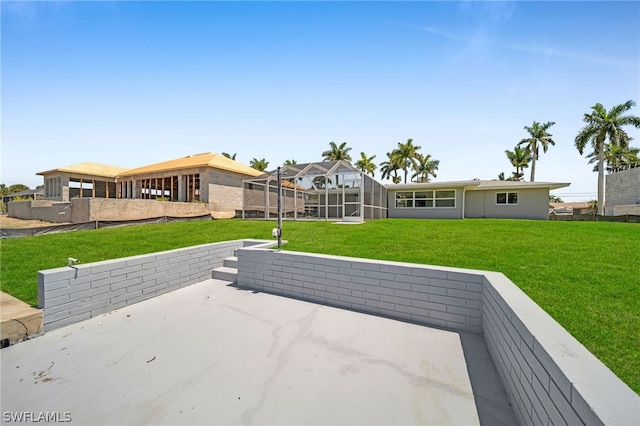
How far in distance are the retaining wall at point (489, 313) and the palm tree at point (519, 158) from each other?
34.5 metres

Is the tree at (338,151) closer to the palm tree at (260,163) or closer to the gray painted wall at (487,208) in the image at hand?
the palm tree at (260,163)

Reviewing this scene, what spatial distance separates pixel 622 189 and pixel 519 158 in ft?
34.5

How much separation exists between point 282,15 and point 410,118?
5.07 meters

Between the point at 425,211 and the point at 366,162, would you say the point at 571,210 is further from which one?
the point at 425,211

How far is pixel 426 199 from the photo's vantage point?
53.3ft

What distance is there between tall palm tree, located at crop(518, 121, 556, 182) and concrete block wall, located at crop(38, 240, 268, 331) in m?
34.5

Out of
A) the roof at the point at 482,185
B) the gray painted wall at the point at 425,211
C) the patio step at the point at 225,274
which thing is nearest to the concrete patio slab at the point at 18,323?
the patio step at the point at 225,274

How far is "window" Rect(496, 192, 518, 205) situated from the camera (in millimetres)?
15961

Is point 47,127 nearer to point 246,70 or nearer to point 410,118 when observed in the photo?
point 246,70

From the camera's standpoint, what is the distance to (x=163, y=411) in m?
1.97

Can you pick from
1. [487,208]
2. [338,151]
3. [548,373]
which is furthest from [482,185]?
[338,151]

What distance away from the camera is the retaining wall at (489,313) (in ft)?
3.54

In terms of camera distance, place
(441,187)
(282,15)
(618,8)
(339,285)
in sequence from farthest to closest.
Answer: (441,187)
(282,15)
(618,8)
(339,285)

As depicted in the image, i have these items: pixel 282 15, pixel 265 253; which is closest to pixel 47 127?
pixel 282 15
